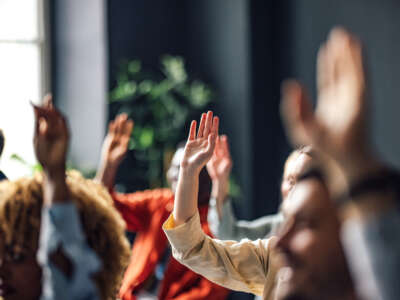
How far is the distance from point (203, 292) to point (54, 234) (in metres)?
1.38

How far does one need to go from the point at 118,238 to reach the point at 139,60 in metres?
3.82

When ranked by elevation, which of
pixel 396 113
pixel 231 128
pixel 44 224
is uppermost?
pixel 44 224

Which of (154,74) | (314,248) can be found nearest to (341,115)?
(314,248)

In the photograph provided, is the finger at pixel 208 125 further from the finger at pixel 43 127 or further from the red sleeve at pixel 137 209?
the red sleeve at pixel 137 209

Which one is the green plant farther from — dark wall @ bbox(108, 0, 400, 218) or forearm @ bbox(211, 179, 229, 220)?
forearm @ bbox(211, 179, 229, 220)

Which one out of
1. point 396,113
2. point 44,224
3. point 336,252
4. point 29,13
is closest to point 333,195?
point 336,252

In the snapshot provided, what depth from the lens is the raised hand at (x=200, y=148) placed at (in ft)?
5.07

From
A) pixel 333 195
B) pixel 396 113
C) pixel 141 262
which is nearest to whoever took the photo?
pixel 333 195

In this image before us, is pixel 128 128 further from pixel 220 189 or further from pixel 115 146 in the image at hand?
pixel 220 189

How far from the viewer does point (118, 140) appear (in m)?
2.45

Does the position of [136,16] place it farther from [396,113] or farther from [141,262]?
[141,262]

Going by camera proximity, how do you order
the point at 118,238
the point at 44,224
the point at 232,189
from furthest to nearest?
the point at 232,189 < the point at 118,238 < the point at 44,224

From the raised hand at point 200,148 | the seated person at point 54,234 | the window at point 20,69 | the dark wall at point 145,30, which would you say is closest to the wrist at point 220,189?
the raised hand at point 200,148

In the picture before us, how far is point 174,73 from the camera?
502 centimetres
